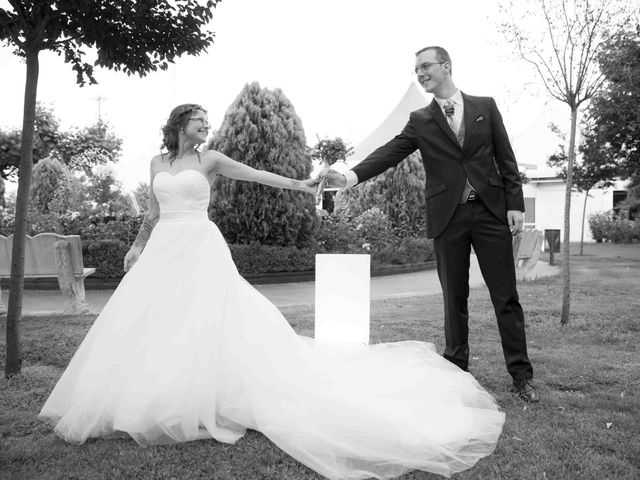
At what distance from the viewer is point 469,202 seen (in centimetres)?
396

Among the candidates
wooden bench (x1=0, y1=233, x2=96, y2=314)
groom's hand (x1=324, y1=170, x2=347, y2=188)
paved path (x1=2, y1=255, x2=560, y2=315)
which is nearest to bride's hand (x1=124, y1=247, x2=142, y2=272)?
groom's hand (x1=324, y1=170, x2=347, y2=188)

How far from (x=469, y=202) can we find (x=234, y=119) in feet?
25.4

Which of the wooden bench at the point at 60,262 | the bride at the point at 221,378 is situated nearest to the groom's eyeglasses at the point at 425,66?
the bride at the point at 221,378

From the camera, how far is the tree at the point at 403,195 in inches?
621

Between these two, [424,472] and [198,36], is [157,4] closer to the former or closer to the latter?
[198,36]

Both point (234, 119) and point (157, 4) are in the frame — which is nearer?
point (157, 4)

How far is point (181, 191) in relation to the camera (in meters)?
3.89

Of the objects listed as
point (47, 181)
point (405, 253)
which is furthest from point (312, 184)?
point (47, 181)

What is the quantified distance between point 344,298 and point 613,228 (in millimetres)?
24725

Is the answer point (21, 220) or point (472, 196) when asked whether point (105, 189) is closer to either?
point (21, 220)

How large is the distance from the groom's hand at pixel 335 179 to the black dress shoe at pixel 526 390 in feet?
6.20

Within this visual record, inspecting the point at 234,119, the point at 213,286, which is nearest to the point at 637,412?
the point at 213,286

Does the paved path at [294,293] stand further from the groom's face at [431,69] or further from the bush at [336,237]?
the groom's face at [431,69]

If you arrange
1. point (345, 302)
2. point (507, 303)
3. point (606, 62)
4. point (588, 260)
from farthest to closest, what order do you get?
point (588, 260)
point (606, 62)
point (345, 302)
point (507, 303)
